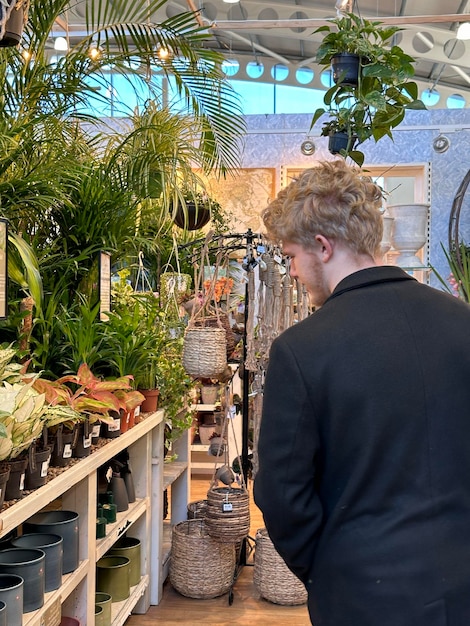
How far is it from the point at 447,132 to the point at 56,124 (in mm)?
4863

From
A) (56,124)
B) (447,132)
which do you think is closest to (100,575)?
(56,124)

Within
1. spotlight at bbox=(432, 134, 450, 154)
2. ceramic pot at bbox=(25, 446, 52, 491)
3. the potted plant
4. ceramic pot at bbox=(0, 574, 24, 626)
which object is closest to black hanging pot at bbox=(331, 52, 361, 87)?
the potted plant

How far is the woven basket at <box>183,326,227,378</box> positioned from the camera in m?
3.38

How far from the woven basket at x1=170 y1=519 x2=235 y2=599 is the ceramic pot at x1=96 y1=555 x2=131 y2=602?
23.0 inches

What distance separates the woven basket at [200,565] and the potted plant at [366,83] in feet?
6.99

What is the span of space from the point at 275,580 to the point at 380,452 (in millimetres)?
2508

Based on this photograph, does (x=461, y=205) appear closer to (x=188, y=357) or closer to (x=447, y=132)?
(x=447, y=132)

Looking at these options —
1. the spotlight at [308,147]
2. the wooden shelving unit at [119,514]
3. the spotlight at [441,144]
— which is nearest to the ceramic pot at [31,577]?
the wooden shelving unit at [119,514]

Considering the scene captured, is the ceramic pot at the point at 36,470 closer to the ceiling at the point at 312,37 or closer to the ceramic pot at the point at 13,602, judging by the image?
the ceramic pot at the point at 13,602

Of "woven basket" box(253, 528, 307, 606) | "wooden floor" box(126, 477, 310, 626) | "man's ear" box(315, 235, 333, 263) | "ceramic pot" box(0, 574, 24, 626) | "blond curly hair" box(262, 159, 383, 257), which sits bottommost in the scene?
"wooden floor" box(126, 477, 310, 626)

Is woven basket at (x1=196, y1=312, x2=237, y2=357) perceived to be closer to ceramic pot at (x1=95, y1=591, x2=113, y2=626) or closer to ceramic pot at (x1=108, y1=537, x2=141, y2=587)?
ceramic pot at (x1=108, y1=537, x2=141, y2=587)

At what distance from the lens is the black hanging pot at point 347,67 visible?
2203 millimetres

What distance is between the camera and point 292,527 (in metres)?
1.35

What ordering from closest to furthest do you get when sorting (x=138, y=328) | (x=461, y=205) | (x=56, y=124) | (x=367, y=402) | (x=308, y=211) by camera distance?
(x=367, y=402)
(x=308, y=211)
(x=56, y=124)
(x=138, y=328)
(x=461, y=205)
